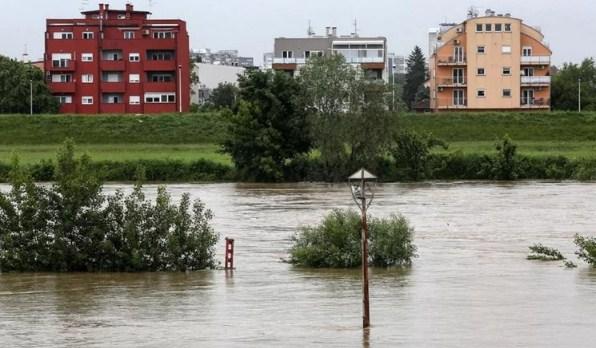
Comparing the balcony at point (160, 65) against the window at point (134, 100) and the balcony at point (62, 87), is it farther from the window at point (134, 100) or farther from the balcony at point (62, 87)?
the balcony at point (62, 87)

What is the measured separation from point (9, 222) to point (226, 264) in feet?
21.2

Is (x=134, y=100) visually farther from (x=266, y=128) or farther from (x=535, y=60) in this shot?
(x=266, y=128)

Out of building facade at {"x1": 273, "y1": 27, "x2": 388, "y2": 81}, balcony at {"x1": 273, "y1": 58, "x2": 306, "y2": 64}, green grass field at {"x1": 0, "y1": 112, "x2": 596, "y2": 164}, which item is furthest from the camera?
building facade at {"x1": 273, "y1": 27, "x2": 388, "y2": 81}

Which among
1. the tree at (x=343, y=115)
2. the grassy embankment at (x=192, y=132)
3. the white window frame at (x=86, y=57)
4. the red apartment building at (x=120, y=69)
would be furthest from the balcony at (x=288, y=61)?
the tree at (x=343, y=115)

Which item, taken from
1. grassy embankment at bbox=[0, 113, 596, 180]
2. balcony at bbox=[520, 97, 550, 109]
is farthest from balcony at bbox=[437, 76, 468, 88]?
grassy embankment at bbox=[0, 113, 596, 180]

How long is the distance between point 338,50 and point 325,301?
363ft

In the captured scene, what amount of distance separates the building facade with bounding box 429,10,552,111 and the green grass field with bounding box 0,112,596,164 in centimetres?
1659

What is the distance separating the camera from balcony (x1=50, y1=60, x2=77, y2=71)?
123 m

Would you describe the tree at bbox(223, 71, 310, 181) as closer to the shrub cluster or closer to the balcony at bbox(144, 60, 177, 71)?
the balcony at bbox(144, 60, 177, 71)

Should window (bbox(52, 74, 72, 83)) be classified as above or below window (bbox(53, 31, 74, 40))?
below

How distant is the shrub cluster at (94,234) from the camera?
37250 mm

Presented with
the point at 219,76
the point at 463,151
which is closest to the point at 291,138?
the point at 463,151

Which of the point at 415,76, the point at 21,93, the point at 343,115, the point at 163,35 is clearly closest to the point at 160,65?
the point at 163,35

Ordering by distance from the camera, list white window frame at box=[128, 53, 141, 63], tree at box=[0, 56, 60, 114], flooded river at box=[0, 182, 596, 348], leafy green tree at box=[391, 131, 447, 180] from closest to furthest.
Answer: flooded river at box=[0, 182, 596, 348], leafy green tree at box=[391, 131, 447, 180], tree at box=[0, 56, 60, 114], white window frame at box=[128, 53, 141, 63]
